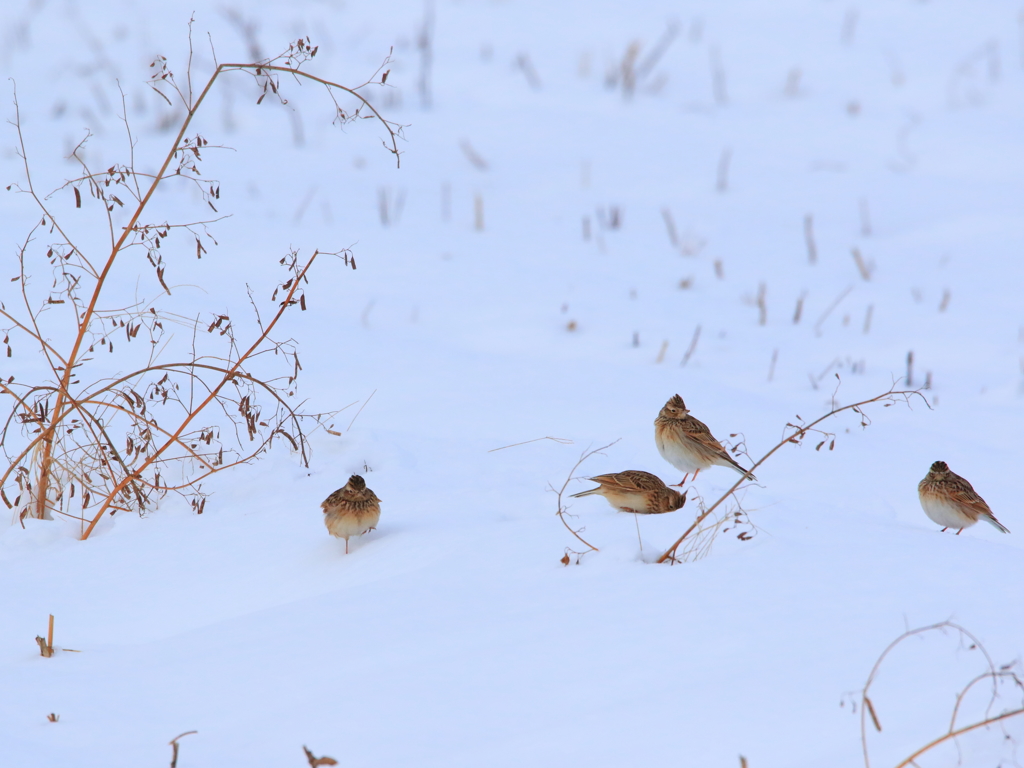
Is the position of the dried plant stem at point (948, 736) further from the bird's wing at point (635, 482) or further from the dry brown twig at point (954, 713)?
the bird's wing at point (635, 482)

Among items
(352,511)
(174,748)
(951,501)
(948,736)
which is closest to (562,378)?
(951,501)

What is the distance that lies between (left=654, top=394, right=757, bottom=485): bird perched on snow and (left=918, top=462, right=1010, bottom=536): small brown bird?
0.82 meters

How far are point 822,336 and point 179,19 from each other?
9.94 metres

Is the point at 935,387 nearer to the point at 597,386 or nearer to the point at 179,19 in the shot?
the point at 597,386

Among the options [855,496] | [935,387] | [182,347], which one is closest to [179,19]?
[182,347]

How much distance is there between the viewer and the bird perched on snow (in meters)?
4.64

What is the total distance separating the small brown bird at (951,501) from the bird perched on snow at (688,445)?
820 mm

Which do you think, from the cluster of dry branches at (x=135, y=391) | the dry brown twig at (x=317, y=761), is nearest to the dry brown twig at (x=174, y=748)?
the dry brown twig at (x=317, y=761)

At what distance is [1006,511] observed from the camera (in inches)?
199

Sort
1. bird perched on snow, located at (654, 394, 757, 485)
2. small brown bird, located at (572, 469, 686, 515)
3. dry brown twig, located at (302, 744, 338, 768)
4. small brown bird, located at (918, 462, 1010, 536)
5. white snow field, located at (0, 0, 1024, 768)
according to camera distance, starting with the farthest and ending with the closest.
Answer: bird perched on snow, located at (654, 394, 757, 485), small brown bird, located at (918, 462, 1010, 536), small brown bird, located at (572, 469, 686, 515), white snow field, located at (0, 0, 1024, 768), dry brown twig, located at (302, 744, 338, 768)

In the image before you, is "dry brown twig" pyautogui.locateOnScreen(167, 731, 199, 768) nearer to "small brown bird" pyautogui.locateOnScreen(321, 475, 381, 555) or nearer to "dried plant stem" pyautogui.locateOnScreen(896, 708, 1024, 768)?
"small brown bird" pyautogui.locateOnScreen(321, 475, 381, 555)

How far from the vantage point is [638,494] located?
3949 millimetres

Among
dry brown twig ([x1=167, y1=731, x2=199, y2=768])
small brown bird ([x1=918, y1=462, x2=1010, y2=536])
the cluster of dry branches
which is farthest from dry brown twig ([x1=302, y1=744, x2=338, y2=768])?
small brown bird ([x1=918, y1=462, x2=1010, y2=536])

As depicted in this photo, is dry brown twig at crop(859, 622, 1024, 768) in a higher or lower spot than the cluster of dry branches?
lower
